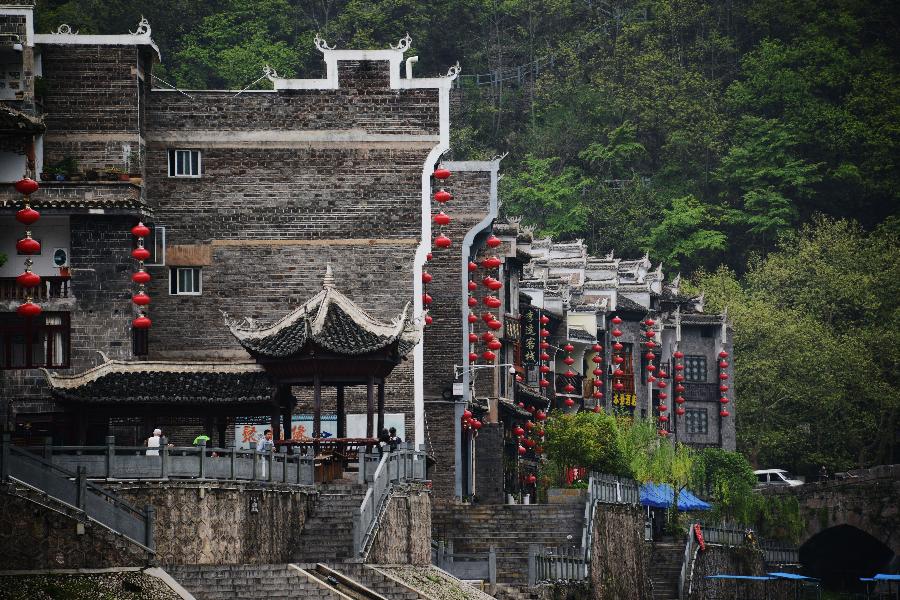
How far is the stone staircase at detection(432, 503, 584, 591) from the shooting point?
6381cm

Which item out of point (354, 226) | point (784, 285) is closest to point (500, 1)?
point (784, 285)

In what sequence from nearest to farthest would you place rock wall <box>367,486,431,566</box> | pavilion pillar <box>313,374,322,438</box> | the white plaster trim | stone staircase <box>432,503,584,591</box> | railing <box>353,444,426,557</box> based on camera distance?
railing <box>353,444,426,557</box> → rock wall <box>367,486,431,566</box> → pavilion pillar <box>313,374,322,438</box> → the white plaster trim → stone staircase <box>432,503,584,591</box>

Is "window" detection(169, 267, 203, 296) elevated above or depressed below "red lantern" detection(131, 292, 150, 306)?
above

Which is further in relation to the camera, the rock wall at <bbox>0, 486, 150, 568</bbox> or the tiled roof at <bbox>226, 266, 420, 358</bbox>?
the tiled roof at <bbox>226, 266, 420, 358</bbox>

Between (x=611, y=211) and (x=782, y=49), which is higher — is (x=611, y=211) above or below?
below

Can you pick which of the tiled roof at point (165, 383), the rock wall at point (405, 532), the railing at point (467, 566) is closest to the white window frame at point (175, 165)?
the tiled roof at point (165, 383)

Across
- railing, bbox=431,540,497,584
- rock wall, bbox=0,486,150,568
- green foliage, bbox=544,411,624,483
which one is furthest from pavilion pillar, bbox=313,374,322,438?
green foliage, bbox=544,411,624,483

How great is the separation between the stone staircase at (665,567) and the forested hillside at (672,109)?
37.9 metres

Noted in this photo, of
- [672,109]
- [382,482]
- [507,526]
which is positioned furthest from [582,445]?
[672,109]

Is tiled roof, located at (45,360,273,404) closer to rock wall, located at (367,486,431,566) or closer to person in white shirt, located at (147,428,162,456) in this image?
rock wall, located at (367,486,431,566)

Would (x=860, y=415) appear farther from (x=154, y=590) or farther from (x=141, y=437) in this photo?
(x=154, y=590)

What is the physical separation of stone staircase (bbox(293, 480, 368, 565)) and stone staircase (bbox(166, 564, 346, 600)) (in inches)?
147

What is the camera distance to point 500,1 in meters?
148

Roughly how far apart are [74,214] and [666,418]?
51.6 metres
